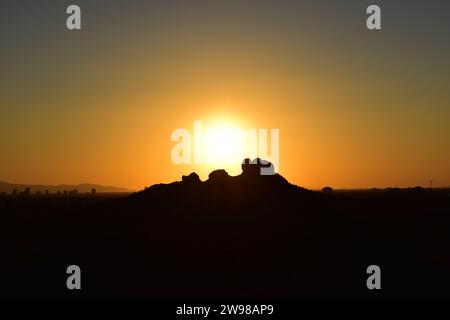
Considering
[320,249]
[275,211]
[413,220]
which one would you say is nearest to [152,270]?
[320,249]

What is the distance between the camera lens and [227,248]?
5969cm

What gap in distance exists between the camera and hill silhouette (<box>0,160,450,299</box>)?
1887 inches

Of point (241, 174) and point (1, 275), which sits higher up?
point (241, 174)

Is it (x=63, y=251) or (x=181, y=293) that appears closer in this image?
(x=181, y=293)

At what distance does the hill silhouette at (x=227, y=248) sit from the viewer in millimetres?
47938

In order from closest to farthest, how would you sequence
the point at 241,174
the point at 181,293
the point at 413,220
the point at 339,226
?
the point at 181,293, the point at 339,226, the point at 241,174, the point at 413,220

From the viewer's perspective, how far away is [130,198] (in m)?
85.2

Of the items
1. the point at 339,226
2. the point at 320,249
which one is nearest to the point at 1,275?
the point at 320,249

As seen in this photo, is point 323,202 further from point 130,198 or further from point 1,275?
point 1,275

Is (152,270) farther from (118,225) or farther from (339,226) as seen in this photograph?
(339,226)
